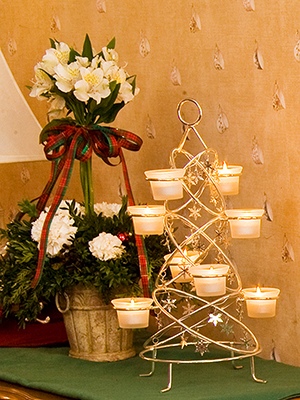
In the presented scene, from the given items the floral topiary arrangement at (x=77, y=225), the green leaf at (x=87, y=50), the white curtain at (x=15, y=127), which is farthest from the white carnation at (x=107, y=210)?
the green leaf at (x=87, y=50)

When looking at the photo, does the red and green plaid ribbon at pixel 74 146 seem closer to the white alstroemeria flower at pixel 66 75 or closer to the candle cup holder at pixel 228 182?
the white alstroemeria flower at pixel 66 75

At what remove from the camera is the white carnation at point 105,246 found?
1478 millimetres

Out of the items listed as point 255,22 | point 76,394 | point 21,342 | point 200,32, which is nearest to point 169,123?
point 200,32

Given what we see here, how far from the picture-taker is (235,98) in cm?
162

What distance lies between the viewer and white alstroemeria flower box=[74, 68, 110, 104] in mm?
1519

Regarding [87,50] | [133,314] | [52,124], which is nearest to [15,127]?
[52,124]

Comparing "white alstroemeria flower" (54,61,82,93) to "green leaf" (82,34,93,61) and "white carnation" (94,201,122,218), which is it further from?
"white carnation" (94,201,122,218)

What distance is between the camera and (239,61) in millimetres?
1598

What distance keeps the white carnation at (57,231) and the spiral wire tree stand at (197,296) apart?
8.7 inches

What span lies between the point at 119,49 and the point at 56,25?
0.31m

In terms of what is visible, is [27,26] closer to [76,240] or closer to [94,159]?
[94,159]

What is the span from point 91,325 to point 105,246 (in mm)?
196

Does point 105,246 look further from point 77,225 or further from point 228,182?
point 228,182

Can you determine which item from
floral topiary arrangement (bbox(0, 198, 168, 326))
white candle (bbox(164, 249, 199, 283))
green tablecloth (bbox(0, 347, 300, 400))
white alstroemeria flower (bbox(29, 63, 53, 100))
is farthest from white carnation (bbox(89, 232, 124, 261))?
white alstroemeria flower (bbox(29, 63, 53, 100))
